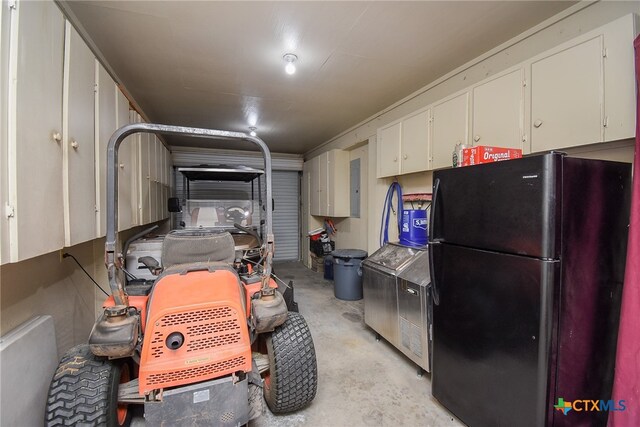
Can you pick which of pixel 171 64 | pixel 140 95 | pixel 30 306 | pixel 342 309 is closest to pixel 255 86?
pixel 171 64

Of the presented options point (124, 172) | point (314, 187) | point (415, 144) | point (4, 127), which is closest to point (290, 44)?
point (415, 144)

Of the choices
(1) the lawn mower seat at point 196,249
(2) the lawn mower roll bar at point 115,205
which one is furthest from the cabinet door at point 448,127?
(1) the lawn mower seat at point 196,249

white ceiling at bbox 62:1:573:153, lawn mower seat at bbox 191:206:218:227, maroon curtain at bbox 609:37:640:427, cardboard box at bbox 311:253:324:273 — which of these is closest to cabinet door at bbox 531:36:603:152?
maroon curtain at bbox 609:37:640:427

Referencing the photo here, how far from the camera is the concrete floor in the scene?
6.06 feet

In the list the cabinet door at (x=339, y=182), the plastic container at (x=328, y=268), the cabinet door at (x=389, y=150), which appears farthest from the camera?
the plastic container at (x=328, y=268)

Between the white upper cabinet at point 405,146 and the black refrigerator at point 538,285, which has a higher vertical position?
the white upper cabinet at point 405,146

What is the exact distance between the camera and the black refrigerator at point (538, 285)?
1344 mm

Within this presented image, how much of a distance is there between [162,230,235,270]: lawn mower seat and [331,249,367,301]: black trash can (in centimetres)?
237

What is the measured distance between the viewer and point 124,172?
235 cm

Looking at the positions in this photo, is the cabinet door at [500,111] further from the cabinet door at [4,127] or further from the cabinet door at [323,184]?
the cabinet door at [323,184]

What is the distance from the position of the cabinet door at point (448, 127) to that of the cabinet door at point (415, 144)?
0.29ft

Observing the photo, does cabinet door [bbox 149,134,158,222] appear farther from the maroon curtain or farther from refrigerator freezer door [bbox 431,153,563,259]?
the maroon curtain

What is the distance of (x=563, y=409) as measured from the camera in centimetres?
139

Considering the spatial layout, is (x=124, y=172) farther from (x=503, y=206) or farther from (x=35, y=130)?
(x=503, y=206)
